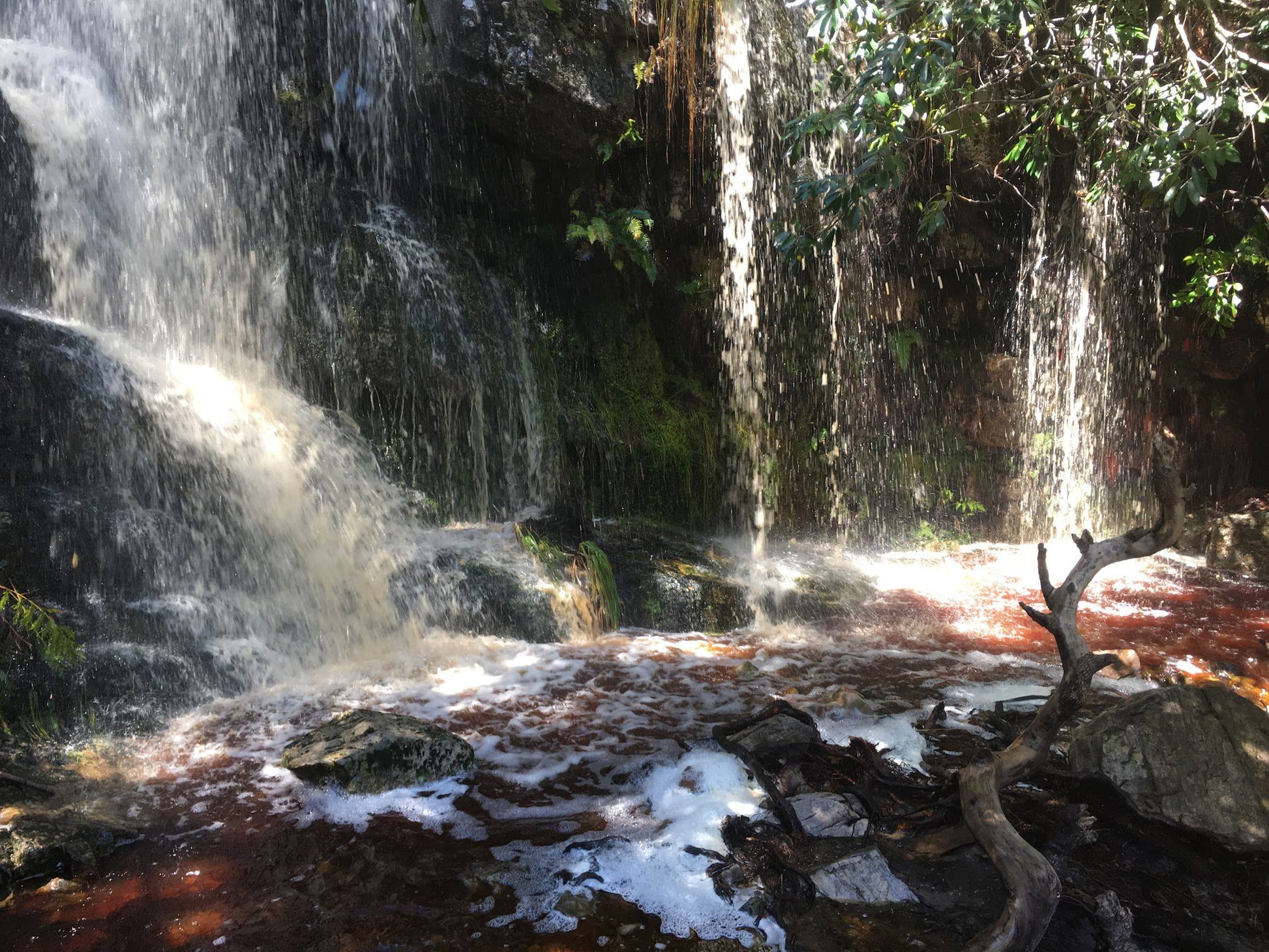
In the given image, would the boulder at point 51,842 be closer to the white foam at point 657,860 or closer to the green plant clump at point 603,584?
the white foam at point 657,860

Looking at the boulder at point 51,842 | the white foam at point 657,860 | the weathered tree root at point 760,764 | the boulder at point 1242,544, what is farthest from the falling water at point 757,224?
the boulder at point 51,842

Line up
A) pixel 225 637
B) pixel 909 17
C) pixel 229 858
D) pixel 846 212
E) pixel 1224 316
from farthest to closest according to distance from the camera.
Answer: pixel 1224 316, pixel 909 17, pixel 225 637, pixel 846 212, pixel 229 858

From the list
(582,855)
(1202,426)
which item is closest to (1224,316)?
(1202,426)

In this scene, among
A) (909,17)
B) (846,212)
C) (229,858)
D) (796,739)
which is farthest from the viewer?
(909,17)

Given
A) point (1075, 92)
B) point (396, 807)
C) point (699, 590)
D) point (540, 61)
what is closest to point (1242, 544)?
point (1075, 92)

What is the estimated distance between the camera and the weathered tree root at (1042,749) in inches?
102

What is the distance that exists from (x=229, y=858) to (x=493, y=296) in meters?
6.88

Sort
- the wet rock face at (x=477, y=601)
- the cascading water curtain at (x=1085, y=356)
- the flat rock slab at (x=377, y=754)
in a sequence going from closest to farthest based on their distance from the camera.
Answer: the flat rock slab at (x=377, y=754) < the wet rock face at (x=477, y=601) < the cascading water curtain at (x=1085, y=356)

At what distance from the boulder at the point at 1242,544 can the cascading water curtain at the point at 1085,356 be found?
145cm

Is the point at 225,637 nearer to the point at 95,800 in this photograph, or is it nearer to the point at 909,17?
the point at 95,800

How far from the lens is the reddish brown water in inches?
113

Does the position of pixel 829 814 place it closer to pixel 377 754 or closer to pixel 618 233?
pixel 377 754

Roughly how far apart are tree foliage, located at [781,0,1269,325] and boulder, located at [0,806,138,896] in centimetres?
497

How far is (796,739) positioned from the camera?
406 centimetres
